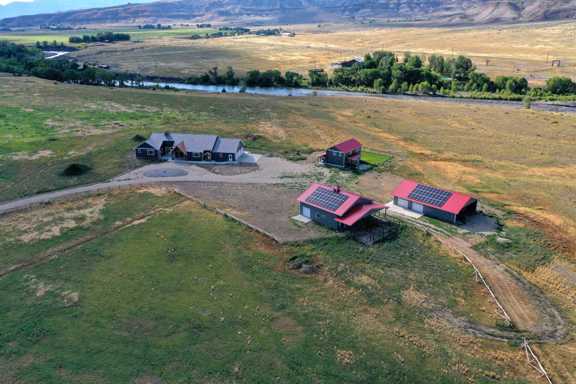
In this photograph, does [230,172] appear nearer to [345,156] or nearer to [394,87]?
[345,156]

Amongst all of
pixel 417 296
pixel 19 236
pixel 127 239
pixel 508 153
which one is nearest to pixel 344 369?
pixel 417 296

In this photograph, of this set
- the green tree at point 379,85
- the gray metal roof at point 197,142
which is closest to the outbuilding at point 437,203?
the gray metal roof at point 197,142

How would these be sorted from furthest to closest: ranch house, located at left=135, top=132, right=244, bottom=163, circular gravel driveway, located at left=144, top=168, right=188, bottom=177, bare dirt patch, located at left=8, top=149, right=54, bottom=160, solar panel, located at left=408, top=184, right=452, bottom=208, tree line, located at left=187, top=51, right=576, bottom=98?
tree line, located at left=187, top=51, right=576, bottom=98, ranch house, located at left=135, top=132, right=244, bottom=163, bare dirt patch, located at left=8, top=149, right=54, bottom=160, circular gravel driveway, located at left=144, top=168, right=188, bottom=177, solar panel, located at left=408, top=184, right=452, bottom=208

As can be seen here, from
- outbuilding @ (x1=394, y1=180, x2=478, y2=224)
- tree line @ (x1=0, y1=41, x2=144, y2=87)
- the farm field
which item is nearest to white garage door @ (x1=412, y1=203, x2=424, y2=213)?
outbuilding @ (x1=394, y1=180, x2=478, y2=224)

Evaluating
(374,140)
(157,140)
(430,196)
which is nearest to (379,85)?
(374,140)

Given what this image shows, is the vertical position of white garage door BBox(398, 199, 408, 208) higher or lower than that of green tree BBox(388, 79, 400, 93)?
lower

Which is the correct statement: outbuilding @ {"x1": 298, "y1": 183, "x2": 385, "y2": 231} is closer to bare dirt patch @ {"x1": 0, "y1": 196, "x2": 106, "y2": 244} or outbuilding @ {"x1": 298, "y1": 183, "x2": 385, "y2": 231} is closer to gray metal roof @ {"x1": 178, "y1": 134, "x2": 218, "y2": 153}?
bare dirt patch @ {"x1": 0, "y1": 196, "x2": 106, "y2": 244}
